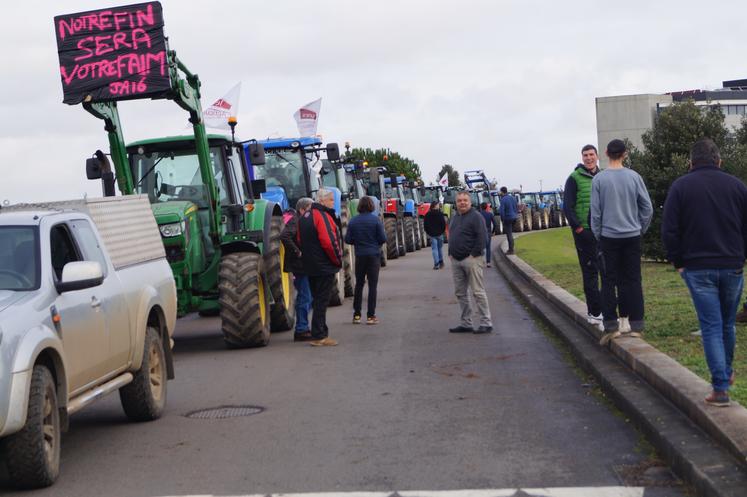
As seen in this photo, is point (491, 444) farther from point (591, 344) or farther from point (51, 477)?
point (591, 344)

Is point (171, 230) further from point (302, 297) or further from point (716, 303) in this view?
point (716, 303)

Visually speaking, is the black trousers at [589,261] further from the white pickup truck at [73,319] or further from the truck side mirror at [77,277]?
the truck side mirror at [77,277]

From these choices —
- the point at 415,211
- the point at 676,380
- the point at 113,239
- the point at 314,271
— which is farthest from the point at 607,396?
the point at 415,211

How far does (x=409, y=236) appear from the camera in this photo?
40500 mm

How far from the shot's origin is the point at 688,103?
91.9 ft

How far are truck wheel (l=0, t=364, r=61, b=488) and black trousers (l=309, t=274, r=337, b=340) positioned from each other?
7129 millimetres

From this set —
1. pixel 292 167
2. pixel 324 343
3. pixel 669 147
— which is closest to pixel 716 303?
pixel 324 343

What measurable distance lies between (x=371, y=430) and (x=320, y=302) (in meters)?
5.73

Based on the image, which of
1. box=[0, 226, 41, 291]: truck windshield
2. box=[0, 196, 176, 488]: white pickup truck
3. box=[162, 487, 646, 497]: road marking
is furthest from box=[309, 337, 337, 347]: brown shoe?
box=[162, 487, 646, 497]: road marking

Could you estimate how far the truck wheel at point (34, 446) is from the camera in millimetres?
6922

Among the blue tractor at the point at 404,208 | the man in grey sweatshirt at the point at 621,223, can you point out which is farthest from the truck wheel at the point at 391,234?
the man in grey sweatshirt at the point at 621,223

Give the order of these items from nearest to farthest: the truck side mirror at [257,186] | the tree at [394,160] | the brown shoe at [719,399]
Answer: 1. the brown shoe at [719,399]
2. the truck side mirror at [257,186]
3. the tree at [394,160]

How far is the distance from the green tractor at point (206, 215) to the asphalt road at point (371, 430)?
27.9 inches

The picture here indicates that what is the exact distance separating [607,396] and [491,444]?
2079 mm
